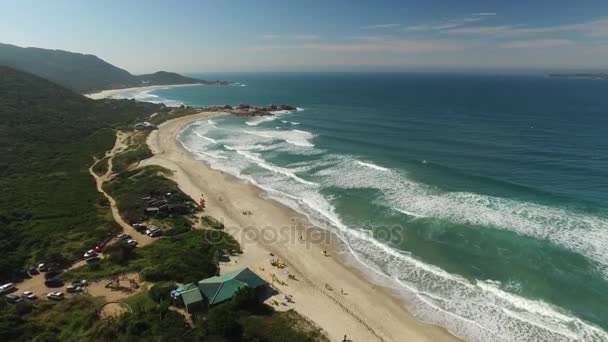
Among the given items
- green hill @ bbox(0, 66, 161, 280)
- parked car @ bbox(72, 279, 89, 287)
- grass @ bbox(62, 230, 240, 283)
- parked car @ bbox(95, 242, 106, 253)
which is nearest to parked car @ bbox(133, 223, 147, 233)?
green hill @ bbox(0, 66, 161, 280)

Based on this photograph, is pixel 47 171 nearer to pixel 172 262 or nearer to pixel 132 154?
pixel 132 154

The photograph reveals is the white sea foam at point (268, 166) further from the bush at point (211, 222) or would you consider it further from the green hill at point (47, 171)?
the green hill at point (47, 171)

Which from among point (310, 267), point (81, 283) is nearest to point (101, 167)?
point (81, 283)

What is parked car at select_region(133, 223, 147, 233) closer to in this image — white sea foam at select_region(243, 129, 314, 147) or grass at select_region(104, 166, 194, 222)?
grass at select_region(104, 166, 194, 222)

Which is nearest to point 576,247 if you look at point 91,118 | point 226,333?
point 226,333

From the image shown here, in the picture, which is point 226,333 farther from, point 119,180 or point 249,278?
point 119,180

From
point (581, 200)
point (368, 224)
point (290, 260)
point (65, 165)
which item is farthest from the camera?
point (65, 165)

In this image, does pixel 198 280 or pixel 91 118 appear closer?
pixel 198 280
